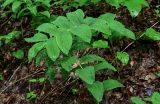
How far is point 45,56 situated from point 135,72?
1.32 meters

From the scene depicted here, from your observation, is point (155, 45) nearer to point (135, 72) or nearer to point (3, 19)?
point (135, 72)

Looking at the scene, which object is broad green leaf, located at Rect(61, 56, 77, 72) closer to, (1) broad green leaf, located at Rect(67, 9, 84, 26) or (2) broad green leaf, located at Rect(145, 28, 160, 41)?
(1) broad green leaf, located at Rect(67, 9, 84, 26)

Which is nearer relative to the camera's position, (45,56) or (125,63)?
(45,56)

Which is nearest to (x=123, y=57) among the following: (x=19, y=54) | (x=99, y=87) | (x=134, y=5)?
(x=134, y=5)

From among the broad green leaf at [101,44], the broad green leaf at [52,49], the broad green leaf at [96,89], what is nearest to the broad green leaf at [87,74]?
the broad green leaf at [96,89]

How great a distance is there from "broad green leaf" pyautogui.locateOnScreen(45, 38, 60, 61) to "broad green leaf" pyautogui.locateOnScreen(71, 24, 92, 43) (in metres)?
0.23

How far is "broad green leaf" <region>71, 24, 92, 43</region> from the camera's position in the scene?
2972 mm

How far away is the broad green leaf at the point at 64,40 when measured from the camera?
2.88 metres

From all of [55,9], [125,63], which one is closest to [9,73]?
[55,9]

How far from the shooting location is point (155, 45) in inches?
165

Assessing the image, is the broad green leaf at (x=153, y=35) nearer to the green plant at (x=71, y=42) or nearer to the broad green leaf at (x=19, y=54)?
the green plant at (x=71, y=42)

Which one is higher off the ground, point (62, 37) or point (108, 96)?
point (62, 37)

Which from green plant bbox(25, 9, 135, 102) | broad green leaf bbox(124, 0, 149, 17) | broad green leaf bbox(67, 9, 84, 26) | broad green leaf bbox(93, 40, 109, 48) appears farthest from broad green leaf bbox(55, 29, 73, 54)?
broad green leaf bbox(124, 0, 149, 17)

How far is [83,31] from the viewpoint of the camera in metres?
3.04
